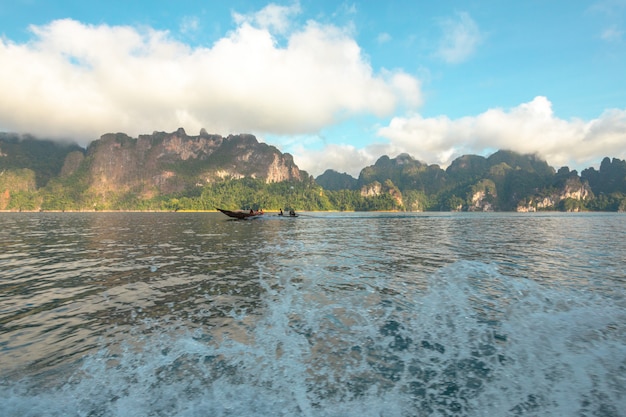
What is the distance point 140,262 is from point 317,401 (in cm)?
1860

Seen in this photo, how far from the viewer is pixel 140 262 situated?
20531 mm

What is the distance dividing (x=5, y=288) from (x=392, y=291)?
58.9 feet

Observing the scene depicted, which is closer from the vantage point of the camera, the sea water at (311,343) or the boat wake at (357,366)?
the boat wake at (357,366)

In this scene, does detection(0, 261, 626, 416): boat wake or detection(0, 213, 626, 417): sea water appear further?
detection(0, 213, 626, 417): sea water

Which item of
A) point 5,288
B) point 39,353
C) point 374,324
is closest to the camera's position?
point 39,353

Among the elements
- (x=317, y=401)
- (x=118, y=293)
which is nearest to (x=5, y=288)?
(x=118, y=293)

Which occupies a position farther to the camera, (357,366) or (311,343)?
(311,343)

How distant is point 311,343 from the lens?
8586mm

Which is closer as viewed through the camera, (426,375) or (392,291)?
(426,375)

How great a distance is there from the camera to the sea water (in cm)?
603

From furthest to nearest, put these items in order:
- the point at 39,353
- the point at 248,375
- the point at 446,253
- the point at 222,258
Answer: the point at 446,253
the point at 222,258
the point at 39,353
the point at 248,375

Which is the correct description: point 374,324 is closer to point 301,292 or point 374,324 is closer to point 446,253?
point 301,292

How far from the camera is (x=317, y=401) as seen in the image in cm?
599

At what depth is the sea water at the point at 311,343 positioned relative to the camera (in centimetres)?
603
